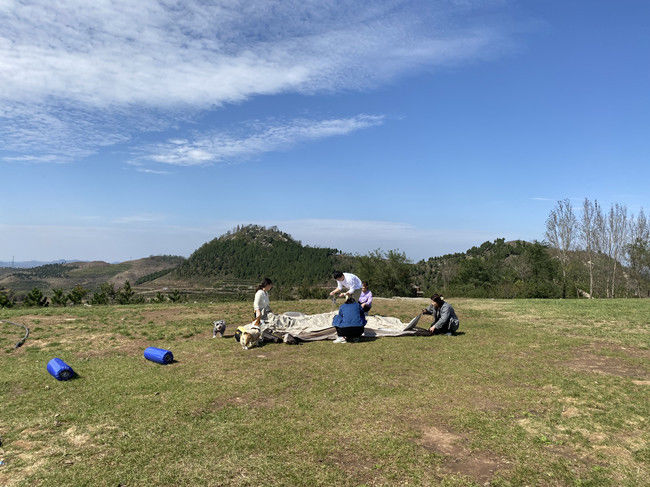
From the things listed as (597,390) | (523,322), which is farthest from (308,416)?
(523,322)

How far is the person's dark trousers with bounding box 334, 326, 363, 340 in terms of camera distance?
1106cm

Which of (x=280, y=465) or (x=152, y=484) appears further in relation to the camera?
(x=280, y=465)

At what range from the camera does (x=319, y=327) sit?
1162 cm

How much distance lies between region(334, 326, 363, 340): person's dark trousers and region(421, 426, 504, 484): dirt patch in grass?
561cm

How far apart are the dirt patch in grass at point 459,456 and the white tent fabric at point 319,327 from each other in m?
6.10

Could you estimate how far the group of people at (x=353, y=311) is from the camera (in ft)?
36.5

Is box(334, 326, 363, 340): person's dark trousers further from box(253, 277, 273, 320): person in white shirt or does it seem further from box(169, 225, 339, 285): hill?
box(169, 225, 339, 285): hill

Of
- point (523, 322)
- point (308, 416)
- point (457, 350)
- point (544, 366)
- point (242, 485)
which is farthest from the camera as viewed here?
point (523, 322)

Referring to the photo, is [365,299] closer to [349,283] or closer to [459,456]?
[349,283]

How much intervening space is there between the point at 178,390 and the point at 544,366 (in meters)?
7.37

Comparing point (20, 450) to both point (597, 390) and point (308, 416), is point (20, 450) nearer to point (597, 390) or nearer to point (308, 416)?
point (308, 416)

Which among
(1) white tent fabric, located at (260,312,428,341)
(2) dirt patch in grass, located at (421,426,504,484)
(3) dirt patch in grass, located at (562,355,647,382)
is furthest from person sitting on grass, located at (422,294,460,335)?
(2) dirt patch in grass, located at (421,426,504,484)

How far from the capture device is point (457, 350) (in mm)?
9883

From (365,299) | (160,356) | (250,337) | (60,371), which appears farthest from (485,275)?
(60,371)
